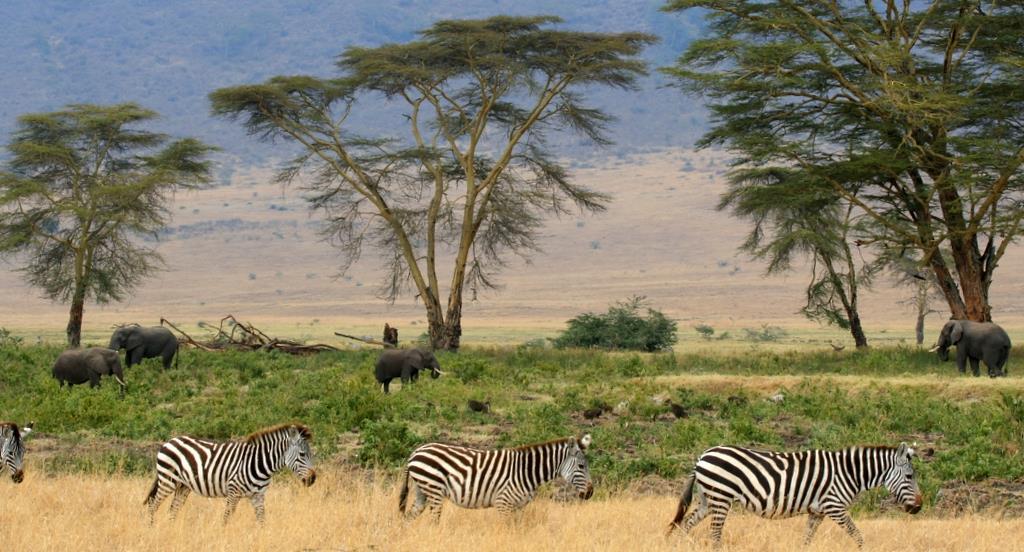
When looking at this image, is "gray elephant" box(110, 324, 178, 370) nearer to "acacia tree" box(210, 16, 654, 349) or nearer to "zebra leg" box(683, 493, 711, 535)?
"acacia tree" box(210, 16, 654, 349)

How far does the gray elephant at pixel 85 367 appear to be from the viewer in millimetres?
23234

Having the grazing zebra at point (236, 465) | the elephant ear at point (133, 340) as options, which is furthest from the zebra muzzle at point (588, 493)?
the elephant ear at point (133, 340)

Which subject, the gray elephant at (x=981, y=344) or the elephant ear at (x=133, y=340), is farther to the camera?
the elephant ear at (x=133, y=340)

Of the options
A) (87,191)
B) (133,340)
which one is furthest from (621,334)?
(87,191)

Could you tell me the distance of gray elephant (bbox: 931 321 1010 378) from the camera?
80.1 feet

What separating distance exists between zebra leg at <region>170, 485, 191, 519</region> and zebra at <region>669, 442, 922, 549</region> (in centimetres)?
436

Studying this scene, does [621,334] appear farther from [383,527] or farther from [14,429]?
[383,527]

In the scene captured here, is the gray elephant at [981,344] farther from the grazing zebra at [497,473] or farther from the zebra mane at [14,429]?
the zebra mane at [14,429]

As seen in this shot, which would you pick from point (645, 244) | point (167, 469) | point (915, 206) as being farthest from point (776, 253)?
point (645, 244)

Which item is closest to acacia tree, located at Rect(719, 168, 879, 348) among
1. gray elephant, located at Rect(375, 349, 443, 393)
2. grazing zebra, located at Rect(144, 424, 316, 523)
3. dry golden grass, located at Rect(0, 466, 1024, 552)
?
gray elephant, located at Rect(375, 349, 443, 393)

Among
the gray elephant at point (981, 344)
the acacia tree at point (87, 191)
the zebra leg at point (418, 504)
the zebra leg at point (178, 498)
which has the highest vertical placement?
the acacia tree at point (87, 191)

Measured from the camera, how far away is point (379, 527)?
11344 mm

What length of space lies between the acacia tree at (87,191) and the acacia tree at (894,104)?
16.1m

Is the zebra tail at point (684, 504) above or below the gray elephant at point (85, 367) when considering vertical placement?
above
